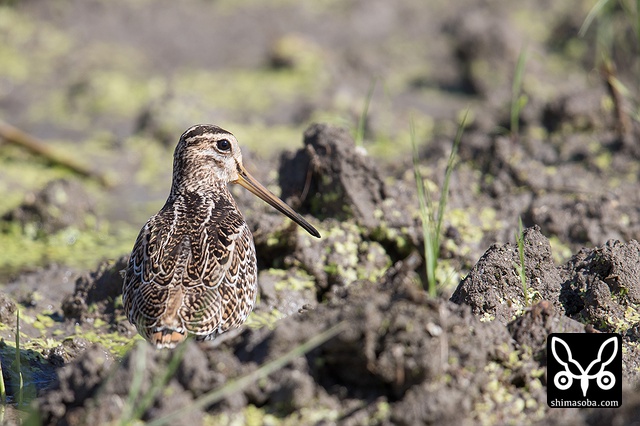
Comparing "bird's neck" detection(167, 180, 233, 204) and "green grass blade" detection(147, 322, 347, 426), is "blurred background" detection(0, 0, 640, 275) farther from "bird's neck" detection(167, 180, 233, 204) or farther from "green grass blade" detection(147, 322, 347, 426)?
"green grass blade" detection(147, 322, 347, 426)

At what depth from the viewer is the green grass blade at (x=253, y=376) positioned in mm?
3279

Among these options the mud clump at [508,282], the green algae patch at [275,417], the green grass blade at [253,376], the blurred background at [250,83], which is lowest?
the green algae patch at [275,417]

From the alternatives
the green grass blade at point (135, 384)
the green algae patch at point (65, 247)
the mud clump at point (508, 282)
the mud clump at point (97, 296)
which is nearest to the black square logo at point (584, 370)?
the mud clump at point (508, 282)

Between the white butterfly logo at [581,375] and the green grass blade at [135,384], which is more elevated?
the white butterfly logo at [581,375]

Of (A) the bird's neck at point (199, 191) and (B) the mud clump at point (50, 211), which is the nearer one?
(A) the bird's neck at point (199, 191)

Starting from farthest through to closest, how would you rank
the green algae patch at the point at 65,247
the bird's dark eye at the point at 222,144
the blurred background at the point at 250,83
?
1. the blurred background at the point at 250,83
2. the green algae patch at the point at 65,247
3. the bird's dark eye at the point at 222,144

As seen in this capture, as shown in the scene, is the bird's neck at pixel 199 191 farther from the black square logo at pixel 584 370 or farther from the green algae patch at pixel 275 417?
the black square logo at pixel 584 370

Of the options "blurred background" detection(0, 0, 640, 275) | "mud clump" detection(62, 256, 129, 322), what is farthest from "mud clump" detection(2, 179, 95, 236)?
"mud clump" detection(62, 256, 129, 322)

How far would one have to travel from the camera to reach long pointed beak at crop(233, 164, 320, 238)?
5.34m

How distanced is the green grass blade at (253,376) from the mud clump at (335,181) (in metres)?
2.31

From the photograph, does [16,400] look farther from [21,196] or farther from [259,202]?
[21,196]

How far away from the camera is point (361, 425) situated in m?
3.48

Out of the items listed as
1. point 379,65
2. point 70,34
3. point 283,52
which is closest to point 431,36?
point 379,65

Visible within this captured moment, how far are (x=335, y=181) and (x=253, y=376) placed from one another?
8.81 ft
